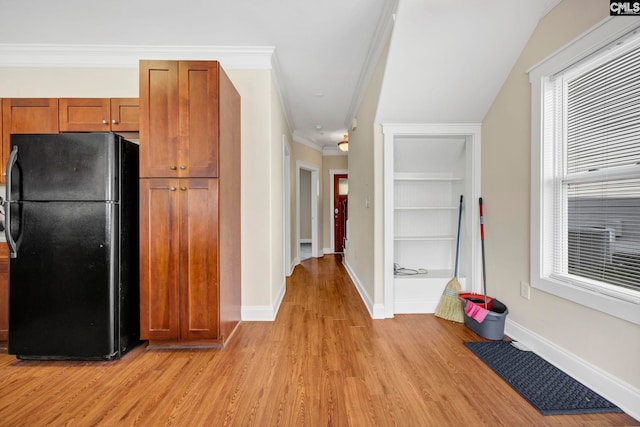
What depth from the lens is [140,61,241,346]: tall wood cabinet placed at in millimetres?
2260

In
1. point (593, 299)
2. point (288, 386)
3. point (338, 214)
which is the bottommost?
point (288, 386)

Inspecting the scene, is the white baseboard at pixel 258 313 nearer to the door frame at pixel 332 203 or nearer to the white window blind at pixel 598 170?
the white window blind at pixel 598 170

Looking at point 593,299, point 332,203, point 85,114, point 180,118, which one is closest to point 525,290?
point 593,299

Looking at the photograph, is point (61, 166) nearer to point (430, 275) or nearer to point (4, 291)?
point (4, 291)

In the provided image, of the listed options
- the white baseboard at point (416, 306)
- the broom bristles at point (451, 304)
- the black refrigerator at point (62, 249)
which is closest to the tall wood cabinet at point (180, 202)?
the black refrigerator at point (62, 249)

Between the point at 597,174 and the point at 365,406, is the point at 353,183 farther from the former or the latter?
the point at 365,406

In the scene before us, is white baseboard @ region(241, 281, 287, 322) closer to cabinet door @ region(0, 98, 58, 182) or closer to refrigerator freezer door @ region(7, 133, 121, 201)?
refrigerator freezer door @ region(7, 133, 121, 201)

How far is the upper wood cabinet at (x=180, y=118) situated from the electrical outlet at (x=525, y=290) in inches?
101

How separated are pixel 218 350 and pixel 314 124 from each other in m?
4.04

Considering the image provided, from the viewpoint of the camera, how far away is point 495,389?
5.84ft

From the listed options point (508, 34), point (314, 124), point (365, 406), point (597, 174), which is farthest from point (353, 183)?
point (365, 406)

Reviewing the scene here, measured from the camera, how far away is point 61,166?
2.10 metres

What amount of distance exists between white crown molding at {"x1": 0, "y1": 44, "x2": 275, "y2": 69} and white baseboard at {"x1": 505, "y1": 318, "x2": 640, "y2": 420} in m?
3.28

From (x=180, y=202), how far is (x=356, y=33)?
6.83 ft
